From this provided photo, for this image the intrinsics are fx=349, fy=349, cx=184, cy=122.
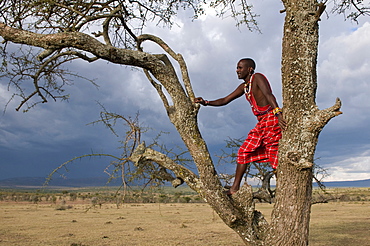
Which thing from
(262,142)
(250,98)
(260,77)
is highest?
(260,77)

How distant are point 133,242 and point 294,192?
1105 centimetres

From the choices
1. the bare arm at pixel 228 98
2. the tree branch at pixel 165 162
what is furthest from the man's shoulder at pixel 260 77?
the tree branch at pixel 165 162

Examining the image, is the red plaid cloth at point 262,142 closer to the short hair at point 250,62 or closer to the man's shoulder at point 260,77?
the man's shoulder at point 260,77

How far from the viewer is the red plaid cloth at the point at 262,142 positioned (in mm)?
4250

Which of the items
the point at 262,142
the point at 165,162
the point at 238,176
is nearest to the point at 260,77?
the point at 262,142

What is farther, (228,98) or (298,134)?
(228,98)

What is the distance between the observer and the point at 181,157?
17.1 ft

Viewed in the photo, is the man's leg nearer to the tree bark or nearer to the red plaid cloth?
the red plaid cloth

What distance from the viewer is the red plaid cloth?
4.25 metres

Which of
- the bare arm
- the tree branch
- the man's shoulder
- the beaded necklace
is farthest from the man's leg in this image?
the man's shoulder

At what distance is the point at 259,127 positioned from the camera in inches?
168

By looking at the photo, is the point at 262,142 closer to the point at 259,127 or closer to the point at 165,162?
the point at 259,127

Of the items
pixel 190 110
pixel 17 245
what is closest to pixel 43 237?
pixel 17 245

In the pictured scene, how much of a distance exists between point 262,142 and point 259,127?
0.20m
